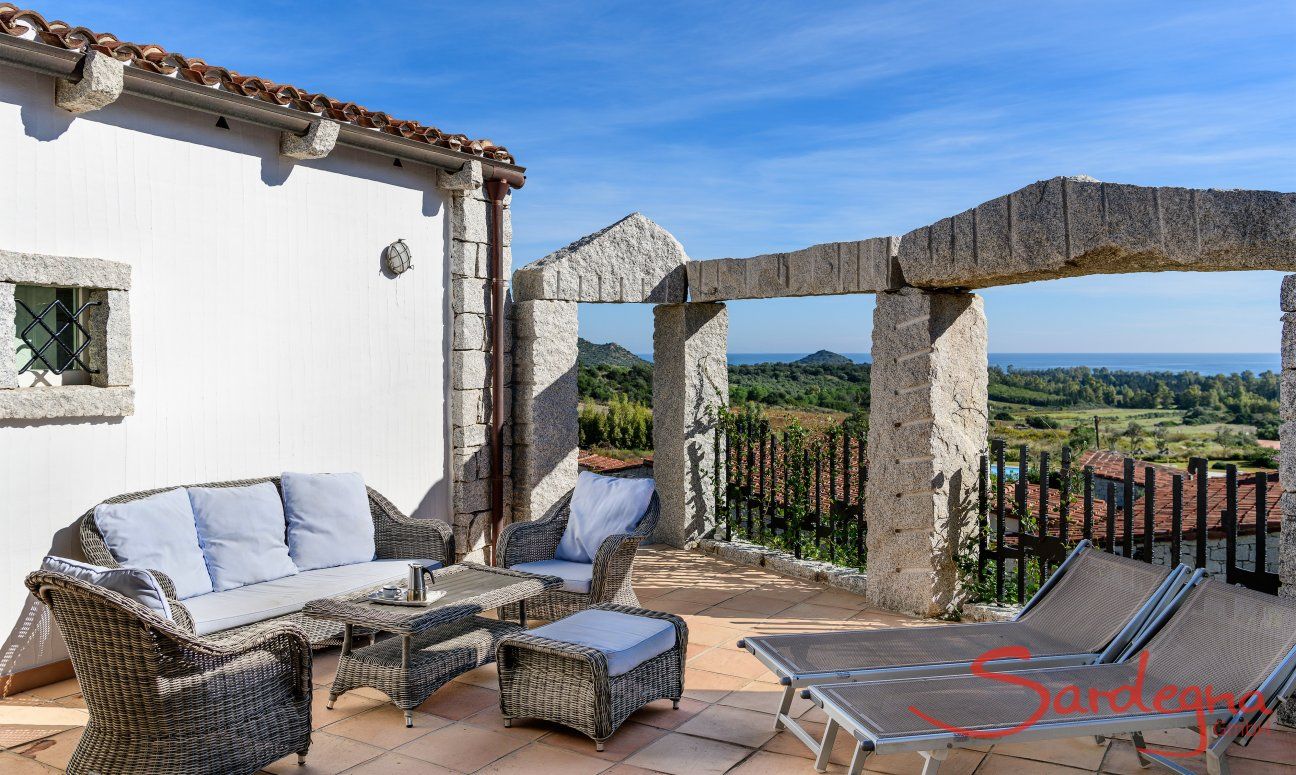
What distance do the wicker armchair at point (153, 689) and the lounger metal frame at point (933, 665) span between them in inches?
77.2

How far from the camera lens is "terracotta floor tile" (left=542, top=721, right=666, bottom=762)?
3.54m

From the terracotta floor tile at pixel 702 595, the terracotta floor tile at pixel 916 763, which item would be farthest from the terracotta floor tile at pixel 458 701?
the terracotta floor tile at pixel 702 595

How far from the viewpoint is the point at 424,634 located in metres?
4.30

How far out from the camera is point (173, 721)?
3035 mm

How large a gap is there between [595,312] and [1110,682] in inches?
201

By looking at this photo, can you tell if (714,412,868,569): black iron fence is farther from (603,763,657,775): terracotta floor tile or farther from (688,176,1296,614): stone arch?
(603,763,657,775): terracotta floor tile

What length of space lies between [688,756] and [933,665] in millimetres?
1040

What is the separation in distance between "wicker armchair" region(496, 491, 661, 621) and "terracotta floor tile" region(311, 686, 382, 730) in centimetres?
103

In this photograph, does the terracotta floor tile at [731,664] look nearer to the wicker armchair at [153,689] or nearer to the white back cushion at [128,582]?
the wicker armchair at [153,689]

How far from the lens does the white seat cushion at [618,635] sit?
3646mm

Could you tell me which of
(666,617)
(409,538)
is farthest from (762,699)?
(409,538)

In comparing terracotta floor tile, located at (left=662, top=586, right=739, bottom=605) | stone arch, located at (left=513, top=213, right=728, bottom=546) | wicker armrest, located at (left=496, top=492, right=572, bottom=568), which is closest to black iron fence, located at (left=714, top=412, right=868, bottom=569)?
stone arch, located at (left=513, top=213, right=728, bottom=546)

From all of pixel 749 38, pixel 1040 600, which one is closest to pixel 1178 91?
pixel 749 38

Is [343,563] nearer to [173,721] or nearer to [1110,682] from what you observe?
[173,721]
